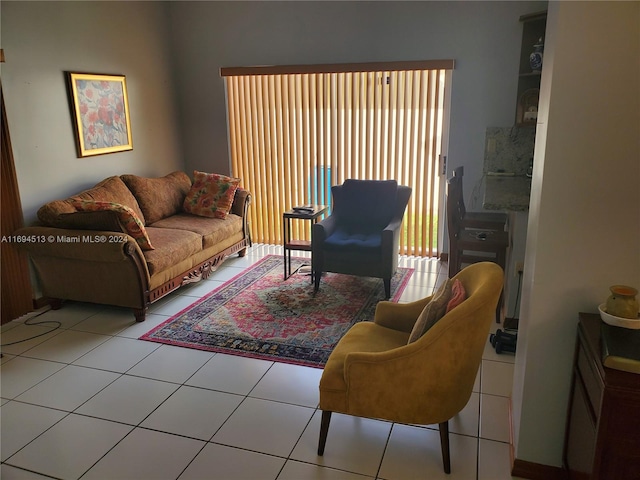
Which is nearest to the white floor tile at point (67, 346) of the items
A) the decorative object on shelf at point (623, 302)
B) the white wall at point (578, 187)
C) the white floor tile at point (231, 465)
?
the white floor tile at point (231, 465)

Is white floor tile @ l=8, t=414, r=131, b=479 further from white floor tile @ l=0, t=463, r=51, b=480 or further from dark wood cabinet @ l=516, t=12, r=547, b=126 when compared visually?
dark wood cabinet @ l=516, t=12, r=547, b=126

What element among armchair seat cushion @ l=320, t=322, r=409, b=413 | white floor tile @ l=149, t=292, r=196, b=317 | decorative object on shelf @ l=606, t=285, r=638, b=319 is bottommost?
white floor tile @ l=149, t=292, r=196, b=317

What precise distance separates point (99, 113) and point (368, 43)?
8.85 ft

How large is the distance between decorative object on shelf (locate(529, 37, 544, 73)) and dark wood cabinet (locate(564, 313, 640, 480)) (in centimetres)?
287

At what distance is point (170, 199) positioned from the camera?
16.9ft

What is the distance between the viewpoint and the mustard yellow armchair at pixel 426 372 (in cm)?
200

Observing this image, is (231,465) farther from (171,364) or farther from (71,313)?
(71,313)

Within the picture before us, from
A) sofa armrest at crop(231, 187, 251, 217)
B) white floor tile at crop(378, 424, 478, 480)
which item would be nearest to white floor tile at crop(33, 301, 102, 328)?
sofa armrest at crop(231, 187, 251, 217)

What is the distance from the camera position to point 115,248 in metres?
3.63

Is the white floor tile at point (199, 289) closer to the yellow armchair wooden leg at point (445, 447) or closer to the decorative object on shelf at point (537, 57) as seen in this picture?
the yellow armchair wooden leg at point (445, 447)

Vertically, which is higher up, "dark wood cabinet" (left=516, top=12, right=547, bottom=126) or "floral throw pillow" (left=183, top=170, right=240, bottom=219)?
"dark wood cabinet" (left=516, top=12, right=547, bottom=126)

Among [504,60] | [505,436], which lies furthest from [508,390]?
[504,60]

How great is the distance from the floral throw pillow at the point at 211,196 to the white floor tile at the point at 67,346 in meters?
1.84

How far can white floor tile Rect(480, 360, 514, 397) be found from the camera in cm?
282
